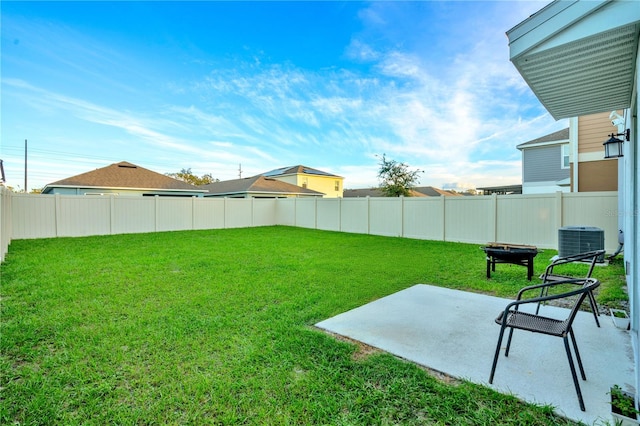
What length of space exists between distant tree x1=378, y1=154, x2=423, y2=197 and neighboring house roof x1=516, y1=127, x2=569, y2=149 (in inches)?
247

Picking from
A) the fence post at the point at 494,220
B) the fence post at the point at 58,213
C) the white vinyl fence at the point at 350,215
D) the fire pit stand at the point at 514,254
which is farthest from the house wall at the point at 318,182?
the fire pit stand at the point at 514,254

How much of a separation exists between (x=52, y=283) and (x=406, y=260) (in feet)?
24.3

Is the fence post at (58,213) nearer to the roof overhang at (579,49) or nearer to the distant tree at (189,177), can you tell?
the roof overhang at (579,49)

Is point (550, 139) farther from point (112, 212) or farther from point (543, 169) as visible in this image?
point (112, 212)

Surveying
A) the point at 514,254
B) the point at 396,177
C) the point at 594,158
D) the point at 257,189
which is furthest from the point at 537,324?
the point at 257,189

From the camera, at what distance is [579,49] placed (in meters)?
2.67

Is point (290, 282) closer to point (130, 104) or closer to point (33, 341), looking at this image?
point (33, 341)

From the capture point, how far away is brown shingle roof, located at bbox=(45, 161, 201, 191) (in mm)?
18750

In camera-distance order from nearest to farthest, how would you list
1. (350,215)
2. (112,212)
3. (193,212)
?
(112,212)
(350,215)
(193,212)

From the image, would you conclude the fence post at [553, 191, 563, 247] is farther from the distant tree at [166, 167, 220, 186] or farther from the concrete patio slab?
the distant tree at [166, 167, 220, 186]

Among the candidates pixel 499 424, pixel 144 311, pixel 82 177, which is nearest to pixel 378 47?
pixel 144 311

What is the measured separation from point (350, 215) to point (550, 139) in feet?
38.8

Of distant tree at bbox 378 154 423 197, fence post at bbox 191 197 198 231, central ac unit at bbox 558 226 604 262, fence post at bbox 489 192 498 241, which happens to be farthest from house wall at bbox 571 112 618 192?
fence post at bbox 191 197 198 231

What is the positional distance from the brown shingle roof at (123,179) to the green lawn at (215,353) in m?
14.5
